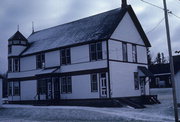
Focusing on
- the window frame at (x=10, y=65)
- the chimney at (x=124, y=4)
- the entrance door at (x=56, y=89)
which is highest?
the chimney at (x=124, y=4)

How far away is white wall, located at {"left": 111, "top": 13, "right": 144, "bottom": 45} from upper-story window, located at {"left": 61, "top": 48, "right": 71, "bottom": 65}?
20.6ft

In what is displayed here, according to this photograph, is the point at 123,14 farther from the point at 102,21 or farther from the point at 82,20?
the point at 82,20

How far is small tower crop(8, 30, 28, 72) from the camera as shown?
42.0 metres

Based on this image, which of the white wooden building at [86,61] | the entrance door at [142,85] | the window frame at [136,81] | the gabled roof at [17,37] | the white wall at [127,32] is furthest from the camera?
the gabled roof at [17,37]

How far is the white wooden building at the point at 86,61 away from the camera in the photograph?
31.2 meters

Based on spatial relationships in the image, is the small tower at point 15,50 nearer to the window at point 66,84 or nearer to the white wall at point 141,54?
the window at point 66,84

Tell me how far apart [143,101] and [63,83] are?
31.6 ft

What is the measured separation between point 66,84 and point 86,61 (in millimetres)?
4177

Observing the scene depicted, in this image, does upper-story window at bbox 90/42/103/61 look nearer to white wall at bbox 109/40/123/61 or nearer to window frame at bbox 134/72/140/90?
white wall at bbox 109/40/123/61

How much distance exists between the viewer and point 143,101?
34.2 meters

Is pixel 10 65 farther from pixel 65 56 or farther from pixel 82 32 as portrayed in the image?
pixel 82 32

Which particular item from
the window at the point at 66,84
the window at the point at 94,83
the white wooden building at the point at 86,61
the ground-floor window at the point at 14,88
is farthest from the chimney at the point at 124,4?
the ground-floor window at the point at 14,88

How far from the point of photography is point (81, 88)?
32750mm

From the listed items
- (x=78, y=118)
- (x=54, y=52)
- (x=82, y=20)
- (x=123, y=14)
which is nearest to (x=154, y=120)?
(x=78, y=118)
